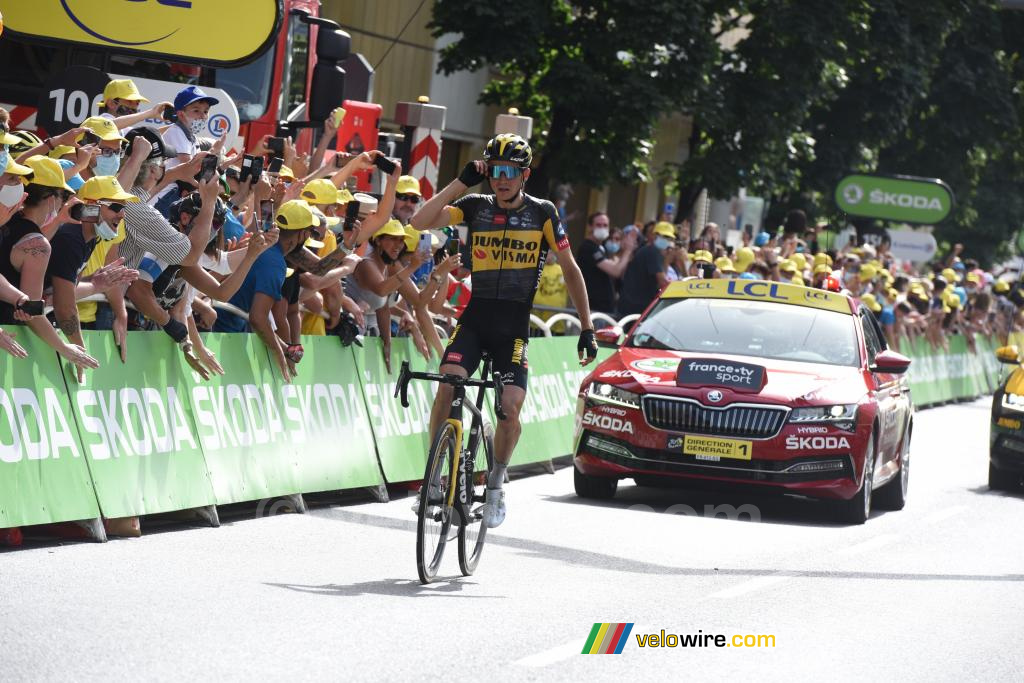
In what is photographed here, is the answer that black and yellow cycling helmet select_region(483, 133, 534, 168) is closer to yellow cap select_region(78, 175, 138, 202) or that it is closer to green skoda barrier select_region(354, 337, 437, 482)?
yellow cap select_region(78, 175, 138, 202)

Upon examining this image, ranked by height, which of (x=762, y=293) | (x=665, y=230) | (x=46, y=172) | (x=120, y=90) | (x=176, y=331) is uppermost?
(x=120, y=90)

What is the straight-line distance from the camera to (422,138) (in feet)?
60.2

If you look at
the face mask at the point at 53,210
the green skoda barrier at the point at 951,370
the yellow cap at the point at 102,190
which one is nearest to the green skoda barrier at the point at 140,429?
the face mask at the point at 53,210

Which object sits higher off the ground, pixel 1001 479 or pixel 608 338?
pixel 608 338

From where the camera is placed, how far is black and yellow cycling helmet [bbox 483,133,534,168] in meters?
9.30

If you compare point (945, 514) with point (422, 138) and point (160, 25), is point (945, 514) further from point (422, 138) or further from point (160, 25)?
point (160, 25)

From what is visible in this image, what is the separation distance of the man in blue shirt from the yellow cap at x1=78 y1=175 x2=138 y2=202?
1.99 meters

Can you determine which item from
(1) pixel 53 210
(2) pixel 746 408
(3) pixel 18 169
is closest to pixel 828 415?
(2) pixel 746 408

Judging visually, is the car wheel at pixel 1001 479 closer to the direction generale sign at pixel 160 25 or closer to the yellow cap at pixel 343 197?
the yellow cap at pixel 343 197

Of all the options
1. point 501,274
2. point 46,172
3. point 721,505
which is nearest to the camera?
point 46,172

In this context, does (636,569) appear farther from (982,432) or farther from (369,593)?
(982,432)

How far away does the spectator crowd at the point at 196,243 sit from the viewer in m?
9.57

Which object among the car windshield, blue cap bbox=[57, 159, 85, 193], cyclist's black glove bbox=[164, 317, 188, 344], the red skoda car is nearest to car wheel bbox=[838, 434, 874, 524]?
the red skoda car

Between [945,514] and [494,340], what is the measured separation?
6.33 metres
